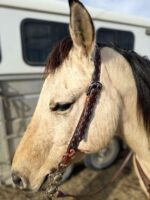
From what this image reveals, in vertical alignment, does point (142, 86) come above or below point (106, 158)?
above

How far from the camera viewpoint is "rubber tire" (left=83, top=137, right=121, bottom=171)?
4.70 metres

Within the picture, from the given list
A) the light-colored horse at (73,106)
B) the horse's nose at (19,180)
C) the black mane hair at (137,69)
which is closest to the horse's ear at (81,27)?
the light-colored horse at (73,106)

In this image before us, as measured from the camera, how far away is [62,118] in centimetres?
167

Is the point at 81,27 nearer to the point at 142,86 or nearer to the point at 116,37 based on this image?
the point at 142,86

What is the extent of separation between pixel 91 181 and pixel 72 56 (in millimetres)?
3201

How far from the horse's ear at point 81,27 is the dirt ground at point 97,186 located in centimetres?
285

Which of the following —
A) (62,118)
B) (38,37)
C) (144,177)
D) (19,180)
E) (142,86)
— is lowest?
(144,177)

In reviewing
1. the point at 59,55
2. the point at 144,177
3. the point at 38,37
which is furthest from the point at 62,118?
the point at 38,37

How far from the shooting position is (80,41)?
160 centimetres

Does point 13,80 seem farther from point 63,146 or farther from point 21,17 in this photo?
point 63,146

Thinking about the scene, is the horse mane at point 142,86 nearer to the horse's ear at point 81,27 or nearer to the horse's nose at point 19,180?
the horse's ear at point 81,27

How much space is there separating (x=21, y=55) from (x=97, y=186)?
2.27 m

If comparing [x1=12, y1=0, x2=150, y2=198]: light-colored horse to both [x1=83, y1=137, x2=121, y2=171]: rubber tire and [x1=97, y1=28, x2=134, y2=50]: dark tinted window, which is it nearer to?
[x1=97, y1=28, x2=134, y2=50]: dark tinted window

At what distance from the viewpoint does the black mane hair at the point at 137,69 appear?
1716 mm
